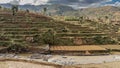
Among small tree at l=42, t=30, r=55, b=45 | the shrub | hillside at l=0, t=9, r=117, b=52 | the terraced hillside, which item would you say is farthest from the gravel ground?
the terraced hillside

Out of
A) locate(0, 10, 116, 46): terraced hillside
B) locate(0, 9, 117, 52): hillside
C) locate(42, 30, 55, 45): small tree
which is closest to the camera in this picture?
locate(0, 9, 117, 52): hillside

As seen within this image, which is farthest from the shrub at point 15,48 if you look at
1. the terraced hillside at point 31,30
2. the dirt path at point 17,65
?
the dirt path at point 17,65

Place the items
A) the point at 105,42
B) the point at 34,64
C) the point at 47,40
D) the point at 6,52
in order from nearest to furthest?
the point at 34,64 → the point at 6,52 → the point at 47,40 → the point at 105,42

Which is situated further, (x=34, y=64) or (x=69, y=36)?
(x=69, y=36)

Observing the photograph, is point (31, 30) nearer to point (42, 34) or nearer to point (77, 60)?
point (42, 34)

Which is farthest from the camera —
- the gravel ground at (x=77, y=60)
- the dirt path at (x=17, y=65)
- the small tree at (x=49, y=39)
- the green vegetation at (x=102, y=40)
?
the green vegetation at (x=102, y=40)

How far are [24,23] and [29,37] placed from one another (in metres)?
9.35

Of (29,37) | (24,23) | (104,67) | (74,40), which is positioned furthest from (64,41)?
(104,67)

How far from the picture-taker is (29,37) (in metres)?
42.9

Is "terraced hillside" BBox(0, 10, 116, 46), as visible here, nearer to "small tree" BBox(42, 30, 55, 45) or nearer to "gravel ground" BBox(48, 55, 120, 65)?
"small tree" BBox(42, 30, 55, 45)

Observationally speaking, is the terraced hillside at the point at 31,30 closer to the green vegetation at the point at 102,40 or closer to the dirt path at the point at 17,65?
the green vegetation at the point at 102,40

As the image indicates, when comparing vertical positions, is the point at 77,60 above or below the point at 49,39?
below

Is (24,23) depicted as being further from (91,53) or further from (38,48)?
(91,53)

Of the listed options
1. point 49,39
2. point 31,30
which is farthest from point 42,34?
point 31,30
